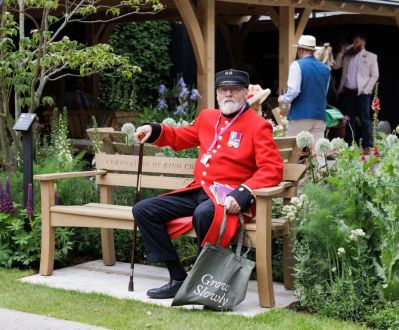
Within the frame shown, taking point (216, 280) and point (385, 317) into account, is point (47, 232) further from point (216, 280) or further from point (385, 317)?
point (385, 317)

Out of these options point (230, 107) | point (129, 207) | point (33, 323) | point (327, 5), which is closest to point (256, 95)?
point (230, 107)

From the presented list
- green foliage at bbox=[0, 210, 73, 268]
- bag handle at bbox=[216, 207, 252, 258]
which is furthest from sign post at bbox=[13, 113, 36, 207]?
bag handle at bbox=[216, 207, 252, 258]

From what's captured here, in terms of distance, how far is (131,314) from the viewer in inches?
175

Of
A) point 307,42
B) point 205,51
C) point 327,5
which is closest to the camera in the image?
point 307,42

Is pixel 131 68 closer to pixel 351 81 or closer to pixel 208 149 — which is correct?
pixel 208 149

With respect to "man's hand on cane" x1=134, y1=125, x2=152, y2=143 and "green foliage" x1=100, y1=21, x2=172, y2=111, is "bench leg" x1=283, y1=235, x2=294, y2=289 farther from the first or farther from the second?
"green foliage" x1=100, y1=21, x2=172, y2=111

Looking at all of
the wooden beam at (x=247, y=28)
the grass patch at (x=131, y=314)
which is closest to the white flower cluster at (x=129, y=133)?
the grass patch at (x=131, y=314)

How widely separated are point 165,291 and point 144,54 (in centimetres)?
1224

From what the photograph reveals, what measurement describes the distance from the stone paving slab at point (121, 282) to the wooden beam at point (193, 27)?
4.47m

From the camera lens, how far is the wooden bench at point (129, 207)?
4.63m

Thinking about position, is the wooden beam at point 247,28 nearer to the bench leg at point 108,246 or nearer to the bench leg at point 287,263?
the bench leg at point 108,246

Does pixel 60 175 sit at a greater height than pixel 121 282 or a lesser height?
greater

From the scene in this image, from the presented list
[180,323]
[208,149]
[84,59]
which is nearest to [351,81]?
[84,59]

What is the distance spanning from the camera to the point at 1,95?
6.61 meters
